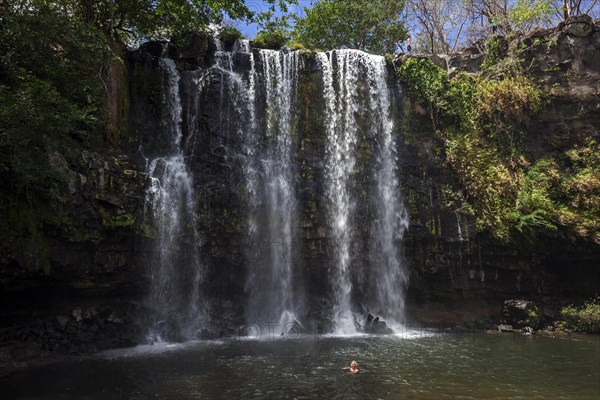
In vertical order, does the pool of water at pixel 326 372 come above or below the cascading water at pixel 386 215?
below

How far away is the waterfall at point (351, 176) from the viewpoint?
1959cm

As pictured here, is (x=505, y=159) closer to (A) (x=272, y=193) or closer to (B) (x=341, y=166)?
(B) (x=341, y=166)

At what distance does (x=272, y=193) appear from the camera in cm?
1966

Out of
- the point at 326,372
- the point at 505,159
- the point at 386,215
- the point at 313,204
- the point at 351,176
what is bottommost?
the point at 326,372

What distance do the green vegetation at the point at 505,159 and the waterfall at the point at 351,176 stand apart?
2.16m

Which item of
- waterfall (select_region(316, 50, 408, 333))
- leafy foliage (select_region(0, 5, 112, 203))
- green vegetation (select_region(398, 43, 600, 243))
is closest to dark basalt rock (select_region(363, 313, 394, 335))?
waterfall (select_region(316, 50, 408, 333))

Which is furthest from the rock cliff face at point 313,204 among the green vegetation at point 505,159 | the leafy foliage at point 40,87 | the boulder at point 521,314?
the leafy foliage at point 40,87

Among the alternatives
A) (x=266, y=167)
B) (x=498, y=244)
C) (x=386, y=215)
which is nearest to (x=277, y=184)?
(x=266, y=167)

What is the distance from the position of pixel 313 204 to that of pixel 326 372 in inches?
358

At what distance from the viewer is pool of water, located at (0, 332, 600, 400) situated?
10.3m

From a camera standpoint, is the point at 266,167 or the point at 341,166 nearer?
the point at 266,167

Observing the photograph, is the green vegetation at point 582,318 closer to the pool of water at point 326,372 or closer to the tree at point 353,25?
the pool of water at point 326,372

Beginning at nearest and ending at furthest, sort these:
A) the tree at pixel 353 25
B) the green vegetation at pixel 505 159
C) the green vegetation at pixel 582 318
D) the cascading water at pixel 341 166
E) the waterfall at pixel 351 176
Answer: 1. the green vegetation at pixel 582 318
2. the green vegetation at pixel 505 159
3. the cascading water at pixel 341 166
4. the waterfall at pixel 351 176
5. the tree at pixel 353 25

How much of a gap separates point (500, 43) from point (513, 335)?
14376 millimetres
